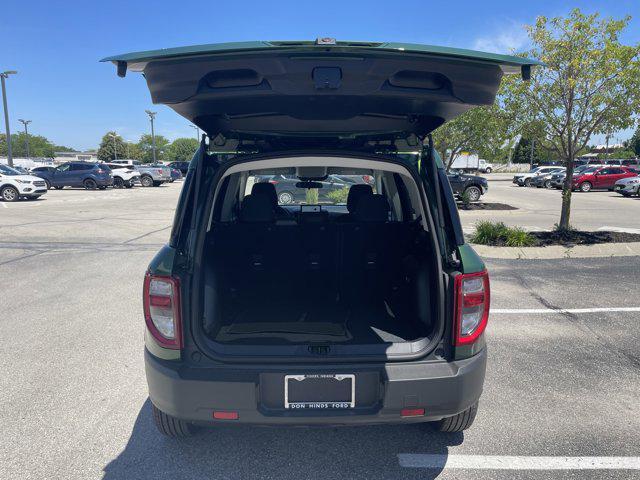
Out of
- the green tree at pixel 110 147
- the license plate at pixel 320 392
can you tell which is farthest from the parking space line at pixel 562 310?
the green tree at pixel 110 147

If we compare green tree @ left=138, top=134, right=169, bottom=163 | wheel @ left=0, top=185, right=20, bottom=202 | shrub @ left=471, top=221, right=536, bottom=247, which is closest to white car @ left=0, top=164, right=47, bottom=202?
wheel @ left=0, top=185, right=20, bottom=202

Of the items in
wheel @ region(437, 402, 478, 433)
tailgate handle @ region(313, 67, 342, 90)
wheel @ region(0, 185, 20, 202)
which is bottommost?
wheel @ region(437, 402, 478, 433)

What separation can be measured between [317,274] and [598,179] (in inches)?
1178

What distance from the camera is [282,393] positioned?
229 centimetres

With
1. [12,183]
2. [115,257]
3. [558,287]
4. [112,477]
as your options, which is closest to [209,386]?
[112,477]

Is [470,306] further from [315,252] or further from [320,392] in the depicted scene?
[315,252]

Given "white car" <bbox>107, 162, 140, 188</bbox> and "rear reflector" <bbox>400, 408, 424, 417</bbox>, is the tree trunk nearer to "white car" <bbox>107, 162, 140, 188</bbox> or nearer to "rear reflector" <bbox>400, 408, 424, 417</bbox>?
"rear reflector" <bbox>400, 408, 424, 417</bbox>

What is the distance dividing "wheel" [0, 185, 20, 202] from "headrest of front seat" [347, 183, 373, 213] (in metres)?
20.0

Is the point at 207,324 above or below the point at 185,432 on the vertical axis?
above

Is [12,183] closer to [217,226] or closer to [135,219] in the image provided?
[135,219]

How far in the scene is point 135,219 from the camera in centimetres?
1387

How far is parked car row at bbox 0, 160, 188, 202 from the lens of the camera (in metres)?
19.4

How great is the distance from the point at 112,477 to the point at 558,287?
5937 millimetres

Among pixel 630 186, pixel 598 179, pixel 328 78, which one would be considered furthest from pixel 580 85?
pixel 598 179
